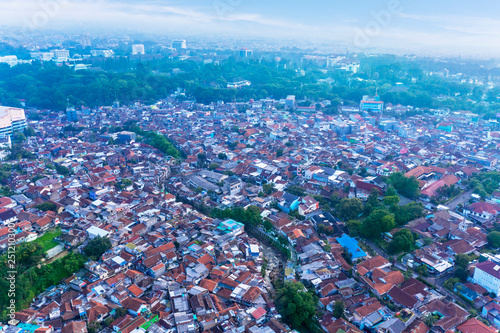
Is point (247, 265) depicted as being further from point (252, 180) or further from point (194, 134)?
point (194, 134)

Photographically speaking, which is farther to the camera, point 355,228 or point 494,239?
point 355,228

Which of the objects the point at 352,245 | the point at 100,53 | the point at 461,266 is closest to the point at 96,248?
the point at 352,245

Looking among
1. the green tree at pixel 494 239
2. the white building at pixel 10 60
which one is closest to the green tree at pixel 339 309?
the green tree at pixel 494 239

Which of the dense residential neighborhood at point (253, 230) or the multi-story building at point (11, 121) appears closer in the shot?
the dense residential neighborhood at point (253, 230)

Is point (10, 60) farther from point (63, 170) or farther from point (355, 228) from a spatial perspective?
point (355, 228)

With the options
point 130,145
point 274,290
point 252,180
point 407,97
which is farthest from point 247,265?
point 407,97

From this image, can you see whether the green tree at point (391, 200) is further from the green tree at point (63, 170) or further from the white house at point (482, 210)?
the green tree at point (63, 170)

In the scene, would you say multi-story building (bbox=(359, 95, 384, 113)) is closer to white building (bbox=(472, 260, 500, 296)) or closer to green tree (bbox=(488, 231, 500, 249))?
green tree (bbox=(488, 231, 500, 249))
